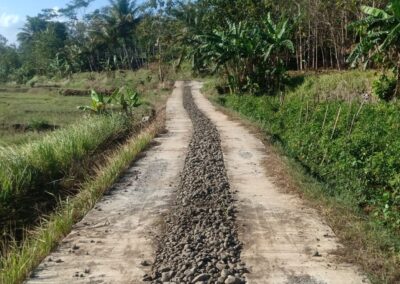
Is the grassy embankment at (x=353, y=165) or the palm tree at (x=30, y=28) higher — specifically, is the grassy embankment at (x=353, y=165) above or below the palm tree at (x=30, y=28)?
below

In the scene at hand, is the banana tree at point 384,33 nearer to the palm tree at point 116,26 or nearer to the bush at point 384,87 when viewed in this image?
the bush at point 384,87

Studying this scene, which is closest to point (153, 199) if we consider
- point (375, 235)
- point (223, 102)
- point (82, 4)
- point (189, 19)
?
point (375, 235)

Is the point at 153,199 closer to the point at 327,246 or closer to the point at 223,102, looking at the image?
the point at 327,246

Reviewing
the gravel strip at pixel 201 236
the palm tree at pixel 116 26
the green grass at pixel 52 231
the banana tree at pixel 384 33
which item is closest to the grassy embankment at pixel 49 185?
the green grass at pixel 52 231

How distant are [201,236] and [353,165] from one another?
4329 millimetres

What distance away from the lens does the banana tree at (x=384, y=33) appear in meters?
14.3

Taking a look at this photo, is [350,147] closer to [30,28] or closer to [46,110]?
[46,110]

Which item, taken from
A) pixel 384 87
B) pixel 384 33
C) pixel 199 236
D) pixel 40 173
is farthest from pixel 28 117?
pixel 199 236

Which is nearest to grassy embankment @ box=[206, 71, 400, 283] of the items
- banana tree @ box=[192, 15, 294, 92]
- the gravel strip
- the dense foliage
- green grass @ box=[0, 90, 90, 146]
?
the dense foliage

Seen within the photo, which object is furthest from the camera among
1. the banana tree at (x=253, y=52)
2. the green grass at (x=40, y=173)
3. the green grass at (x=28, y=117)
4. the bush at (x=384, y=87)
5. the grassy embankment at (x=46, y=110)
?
the banana tree at (x=253, y=52)

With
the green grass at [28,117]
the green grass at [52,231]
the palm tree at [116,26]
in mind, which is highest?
the palm tree at [116,26]

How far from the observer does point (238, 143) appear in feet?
42.2

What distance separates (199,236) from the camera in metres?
5.84

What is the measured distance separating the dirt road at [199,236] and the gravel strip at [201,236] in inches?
0.4
